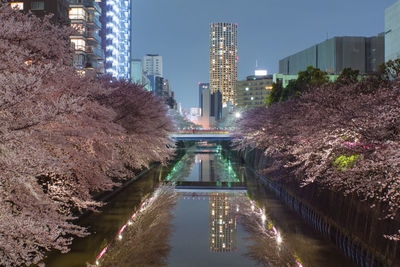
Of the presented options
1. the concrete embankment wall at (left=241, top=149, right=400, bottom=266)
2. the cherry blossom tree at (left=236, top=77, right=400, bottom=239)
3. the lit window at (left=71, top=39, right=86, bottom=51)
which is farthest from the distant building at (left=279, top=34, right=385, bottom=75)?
the cherry blossom tree at (left=236, top=77, right=400, bottom=239)

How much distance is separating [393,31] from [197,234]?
7866 cm

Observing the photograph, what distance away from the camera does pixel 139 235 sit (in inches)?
854

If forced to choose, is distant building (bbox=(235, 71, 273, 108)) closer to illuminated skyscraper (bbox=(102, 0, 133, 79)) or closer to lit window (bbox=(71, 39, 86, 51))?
illuminated skyscraper (bbox=(102, 0, 133, 79))

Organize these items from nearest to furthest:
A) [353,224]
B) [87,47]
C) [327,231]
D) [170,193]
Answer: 1. [353,224]
2. [327,231]
3. [170,193]
4. [87,47]

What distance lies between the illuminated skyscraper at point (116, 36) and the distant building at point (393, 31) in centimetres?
6020

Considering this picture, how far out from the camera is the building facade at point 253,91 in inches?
6930

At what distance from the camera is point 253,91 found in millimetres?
179625

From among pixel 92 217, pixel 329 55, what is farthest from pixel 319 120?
pixel 329 55

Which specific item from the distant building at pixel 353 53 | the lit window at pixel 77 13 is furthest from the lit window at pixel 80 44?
the distant building at pixel 353 53

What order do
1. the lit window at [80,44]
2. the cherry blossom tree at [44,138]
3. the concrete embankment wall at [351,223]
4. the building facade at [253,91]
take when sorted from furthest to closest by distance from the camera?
the building facade at [253,91] < the lit window at [80,44] < the concrete embankment wall at [351,223] < the cherry blossom tree at [44,138]

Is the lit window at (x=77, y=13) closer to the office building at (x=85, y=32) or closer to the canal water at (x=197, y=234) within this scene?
the office building at (x=85, y=32)

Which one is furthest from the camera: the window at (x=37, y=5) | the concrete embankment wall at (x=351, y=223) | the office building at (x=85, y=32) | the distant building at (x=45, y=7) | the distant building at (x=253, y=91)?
the distant building at (x=253, y=91)

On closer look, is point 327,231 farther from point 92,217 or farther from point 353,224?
point 92,217

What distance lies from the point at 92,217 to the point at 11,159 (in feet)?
56.5
